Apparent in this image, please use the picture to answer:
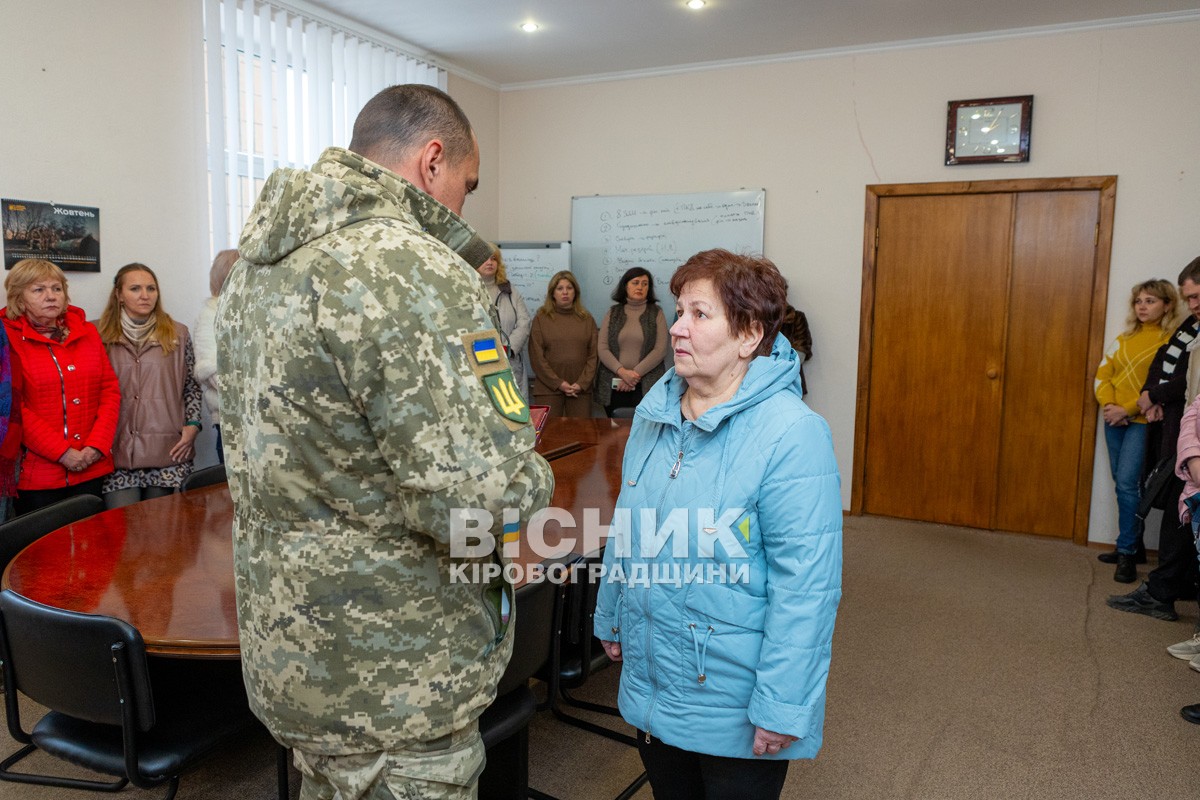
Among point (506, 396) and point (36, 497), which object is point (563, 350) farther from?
point (506, 396)

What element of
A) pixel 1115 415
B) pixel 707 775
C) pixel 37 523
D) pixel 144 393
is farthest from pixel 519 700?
pixel 1115 415

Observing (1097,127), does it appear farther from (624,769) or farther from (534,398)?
(624,769)

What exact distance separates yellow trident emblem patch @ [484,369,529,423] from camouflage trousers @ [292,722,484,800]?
50 centimetres

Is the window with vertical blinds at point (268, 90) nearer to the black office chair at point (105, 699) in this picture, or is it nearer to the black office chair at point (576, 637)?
the black office chair at point (105, 699)

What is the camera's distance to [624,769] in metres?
2.62

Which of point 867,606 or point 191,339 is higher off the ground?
point 191,339

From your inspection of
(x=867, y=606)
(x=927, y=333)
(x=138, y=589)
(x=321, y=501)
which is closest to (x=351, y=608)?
(x=321, y=501)

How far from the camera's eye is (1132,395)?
4699mm

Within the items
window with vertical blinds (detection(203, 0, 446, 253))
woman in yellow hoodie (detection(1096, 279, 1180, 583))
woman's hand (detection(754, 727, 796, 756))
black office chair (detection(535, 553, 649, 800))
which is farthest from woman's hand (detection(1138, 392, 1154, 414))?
window with vertical blinds (detection(203, 0, 446, 253))

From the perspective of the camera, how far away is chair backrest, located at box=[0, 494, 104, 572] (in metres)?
2.41

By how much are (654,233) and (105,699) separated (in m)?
5.05

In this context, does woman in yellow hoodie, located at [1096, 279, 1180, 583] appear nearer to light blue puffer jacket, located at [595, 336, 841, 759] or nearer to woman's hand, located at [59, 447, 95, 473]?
light blue puffer jacket, located at [595, 336, 841, 759]

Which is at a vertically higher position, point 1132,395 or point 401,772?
point 1132,395

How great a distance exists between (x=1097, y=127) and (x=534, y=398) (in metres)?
3.88
